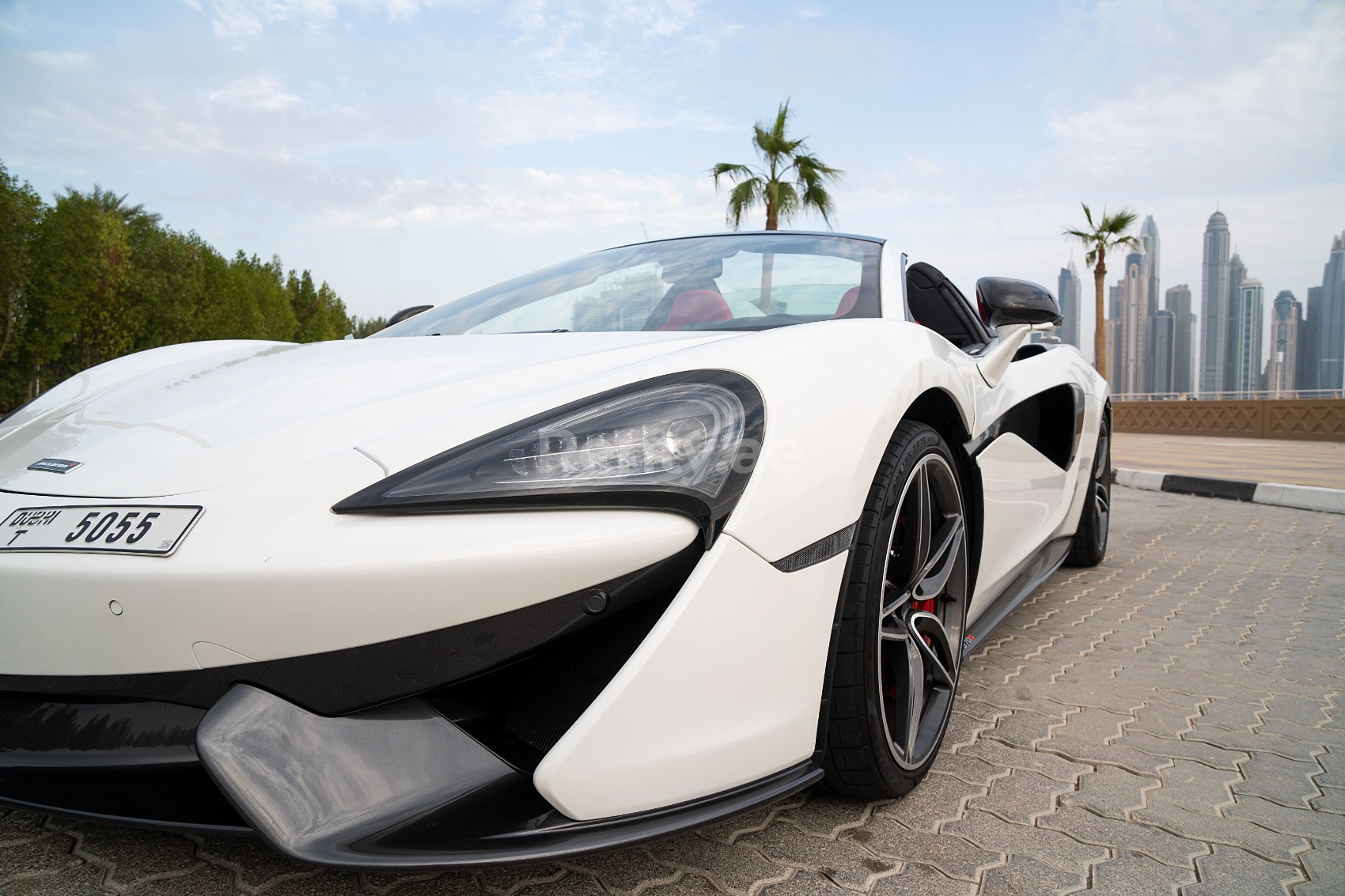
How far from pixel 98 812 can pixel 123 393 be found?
3.11 ft

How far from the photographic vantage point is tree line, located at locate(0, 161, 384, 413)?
101ft

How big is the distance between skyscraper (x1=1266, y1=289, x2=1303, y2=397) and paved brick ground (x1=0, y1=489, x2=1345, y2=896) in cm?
7420

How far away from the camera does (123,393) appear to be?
1807mm

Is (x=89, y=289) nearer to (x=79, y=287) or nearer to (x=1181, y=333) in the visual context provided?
(x=79, y=287)

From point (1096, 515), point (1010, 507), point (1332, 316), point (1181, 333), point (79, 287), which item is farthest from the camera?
point (1181, 333)

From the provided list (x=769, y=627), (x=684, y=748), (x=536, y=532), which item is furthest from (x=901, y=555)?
(x=536, y=532)

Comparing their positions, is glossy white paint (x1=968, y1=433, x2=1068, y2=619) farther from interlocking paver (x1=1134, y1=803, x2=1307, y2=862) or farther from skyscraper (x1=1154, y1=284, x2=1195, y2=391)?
skyscraper (x1=1154, y1=284, x2=1195, y2=391)

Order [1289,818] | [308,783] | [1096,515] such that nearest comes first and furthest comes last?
1. [308,783]
2. [1289,818]
3. [1096,515]

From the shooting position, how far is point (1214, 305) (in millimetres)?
96938

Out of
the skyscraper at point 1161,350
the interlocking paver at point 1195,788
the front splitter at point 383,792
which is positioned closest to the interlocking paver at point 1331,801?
the interlocking paver at point 1195,788

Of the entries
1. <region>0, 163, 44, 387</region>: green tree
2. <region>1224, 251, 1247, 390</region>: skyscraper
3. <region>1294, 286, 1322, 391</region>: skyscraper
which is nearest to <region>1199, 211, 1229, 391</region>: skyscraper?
<region>1224, 251, 1247, 390</region>: skyscraper

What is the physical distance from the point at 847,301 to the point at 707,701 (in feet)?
3.79

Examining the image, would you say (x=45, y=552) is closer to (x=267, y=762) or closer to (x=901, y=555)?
(x=267, y=762)

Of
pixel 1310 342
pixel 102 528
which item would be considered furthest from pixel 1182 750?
pixel 1310 342
